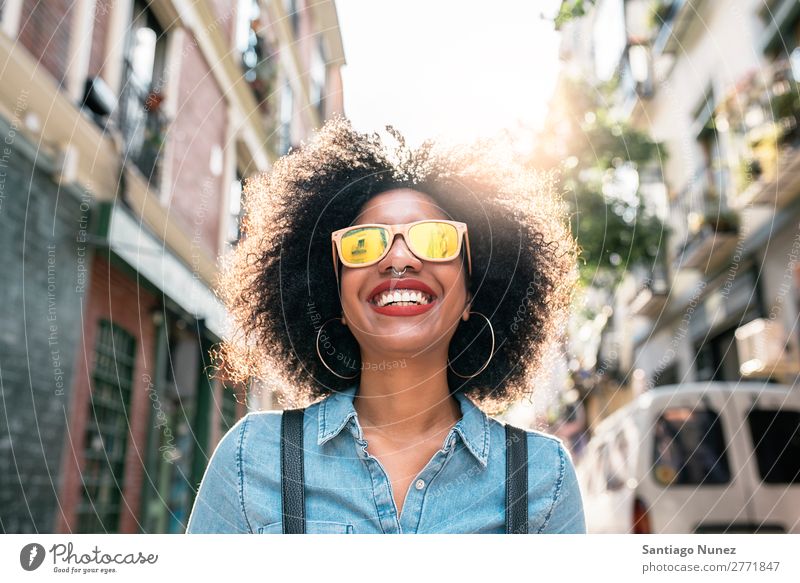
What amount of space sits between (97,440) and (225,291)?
2942 millimetres

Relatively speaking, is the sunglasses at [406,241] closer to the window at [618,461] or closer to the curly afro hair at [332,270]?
the curly afro hair at [332,270]

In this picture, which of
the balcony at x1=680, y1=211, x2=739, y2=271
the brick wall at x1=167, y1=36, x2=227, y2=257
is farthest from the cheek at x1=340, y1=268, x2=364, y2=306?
the balcony at x1=680, y1=211, x2=739, y2=271

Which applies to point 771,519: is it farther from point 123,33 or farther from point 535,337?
point 123,33

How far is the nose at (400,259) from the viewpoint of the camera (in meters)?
1.38

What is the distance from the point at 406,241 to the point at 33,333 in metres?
2.56

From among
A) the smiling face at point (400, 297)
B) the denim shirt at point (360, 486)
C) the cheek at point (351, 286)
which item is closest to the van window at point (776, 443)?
the denim shirt at point (360, 486)

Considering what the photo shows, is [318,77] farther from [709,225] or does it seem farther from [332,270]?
[709,225]

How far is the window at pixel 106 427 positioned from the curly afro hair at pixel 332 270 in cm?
242

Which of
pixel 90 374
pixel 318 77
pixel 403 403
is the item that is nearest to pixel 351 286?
pixel 403 403

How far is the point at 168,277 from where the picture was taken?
12.4 ft

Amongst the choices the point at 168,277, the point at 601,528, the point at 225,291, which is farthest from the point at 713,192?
the point at 225,291

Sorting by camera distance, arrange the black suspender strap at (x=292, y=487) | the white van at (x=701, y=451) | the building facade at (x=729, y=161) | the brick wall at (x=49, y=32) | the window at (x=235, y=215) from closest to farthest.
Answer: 1. the black suspender strap at (x=292, y=487)
2. the window at (x=235, y=215)
3. the white van at (x=701, y=451)
4. the brick wall at (x=49, y=32)
5. the building facade at (x=729, y=161)

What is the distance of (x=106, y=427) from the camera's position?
4.29 metres
